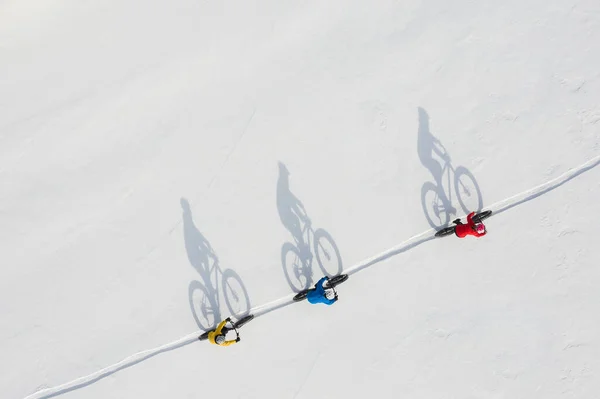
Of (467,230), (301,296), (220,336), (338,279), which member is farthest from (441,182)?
(220,336)

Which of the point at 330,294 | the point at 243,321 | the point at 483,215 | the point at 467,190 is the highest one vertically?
the point at 467,190

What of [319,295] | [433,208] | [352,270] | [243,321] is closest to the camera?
[319,295]

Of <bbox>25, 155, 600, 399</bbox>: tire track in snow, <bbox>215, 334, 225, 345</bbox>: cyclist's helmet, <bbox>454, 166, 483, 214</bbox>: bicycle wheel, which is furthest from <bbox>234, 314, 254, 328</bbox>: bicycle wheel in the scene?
<bbox>454, 166, 483, 214</bbox>: bicycle wheel

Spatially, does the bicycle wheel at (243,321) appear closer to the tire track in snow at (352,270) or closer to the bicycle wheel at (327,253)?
the tire track in snow at (352,270)

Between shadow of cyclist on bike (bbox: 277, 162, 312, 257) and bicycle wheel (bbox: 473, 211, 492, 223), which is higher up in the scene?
shadow of cyclist on bike (bbox: 277, 162, 312, 257)

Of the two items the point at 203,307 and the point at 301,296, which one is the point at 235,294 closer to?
the point at 203,307

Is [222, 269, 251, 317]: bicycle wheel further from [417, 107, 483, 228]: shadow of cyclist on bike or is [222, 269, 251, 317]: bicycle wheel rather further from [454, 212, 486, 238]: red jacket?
[454, 212, 486, 238]: red jacket
